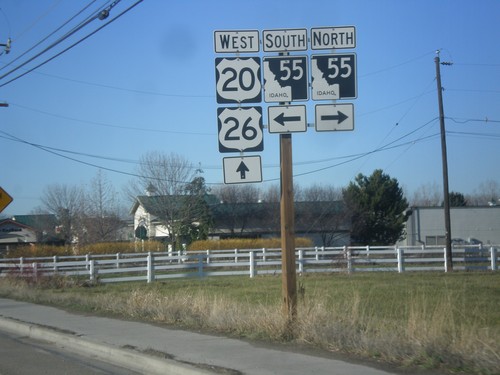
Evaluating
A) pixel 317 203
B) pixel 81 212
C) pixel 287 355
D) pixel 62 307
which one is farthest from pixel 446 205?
pixel 81 212

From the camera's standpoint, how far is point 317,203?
58.2 meters

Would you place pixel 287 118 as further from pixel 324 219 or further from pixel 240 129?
pixel 324 219

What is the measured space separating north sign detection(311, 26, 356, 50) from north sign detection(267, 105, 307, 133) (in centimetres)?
122

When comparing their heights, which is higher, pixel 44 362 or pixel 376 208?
pixel 376 208

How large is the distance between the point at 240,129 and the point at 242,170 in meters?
0.74

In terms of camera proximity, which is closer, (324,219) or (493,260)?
(493,260)

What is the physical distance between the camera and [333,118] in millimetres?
10633

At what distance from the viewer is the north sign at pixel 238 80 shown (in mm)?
10711

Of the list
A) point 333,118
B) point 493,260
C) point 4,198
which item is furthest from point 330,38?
point 493,260

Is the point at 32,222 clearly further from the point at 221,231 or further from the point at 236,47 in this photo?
the point at 236,47

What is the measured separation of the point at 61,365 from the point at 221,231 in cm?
4819

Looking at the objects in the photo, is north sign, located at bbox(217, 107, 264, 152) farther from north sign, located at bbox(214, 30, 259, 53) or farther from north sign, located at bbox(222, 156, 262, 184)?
north sign, located at bbox(214, 30, 259, 53)

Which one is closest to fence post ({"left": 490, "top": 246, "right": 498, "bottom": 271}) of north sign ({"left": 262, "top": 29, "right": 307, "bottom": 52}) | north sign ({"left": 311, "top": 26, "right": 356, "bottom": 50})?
north sign ({"left": 311, "top": 26, "right": 356, "bottom": 50})

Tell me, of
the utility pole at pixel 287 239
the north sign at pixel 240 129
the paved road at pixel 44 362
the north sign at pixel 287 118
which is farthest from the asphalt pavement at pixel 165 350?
the north sign at pixel 287 118
